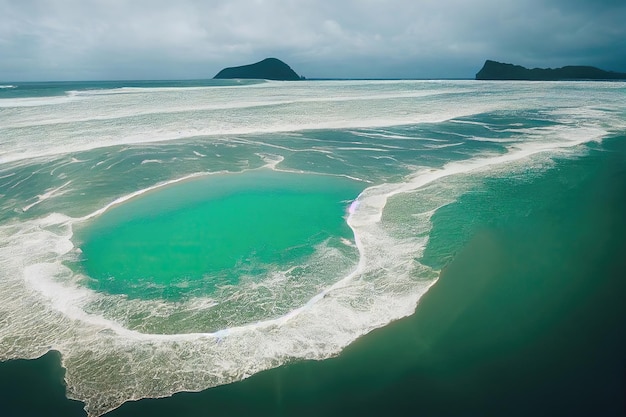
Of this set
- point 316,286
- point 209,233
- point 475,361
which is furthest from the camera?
point 209,233

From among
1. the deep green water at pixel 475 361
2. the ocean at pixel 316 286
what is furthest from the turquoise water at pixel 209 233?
the deep green water at pixel 475 361

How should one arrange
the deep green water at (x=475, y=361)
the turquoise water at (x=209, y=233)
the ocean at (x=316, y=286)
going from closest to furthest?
the deep green water at (x=475, y=361) → the ocean at (x=316, y=286) → the turquoise water at (x=209, y=233)

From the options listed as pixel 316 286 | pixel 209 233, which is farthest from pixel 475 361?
pixel 209 233

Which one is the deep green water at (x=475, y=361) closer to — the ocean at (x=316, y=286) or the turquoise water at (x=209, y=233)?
the ocean at (x=316, y=286)

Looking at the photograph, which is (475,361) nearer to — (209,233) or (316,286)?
(316,286)

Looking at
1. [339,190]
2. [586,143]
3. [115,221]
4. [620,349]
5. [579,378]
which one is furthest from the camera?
[586,143]

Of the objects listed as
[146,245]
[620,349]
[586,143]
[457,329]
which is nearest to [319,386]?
[457,329]

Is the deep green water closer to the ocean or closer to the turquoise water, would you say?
the ocean

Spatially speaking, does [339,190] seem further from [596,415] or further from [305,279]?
[596,415]
